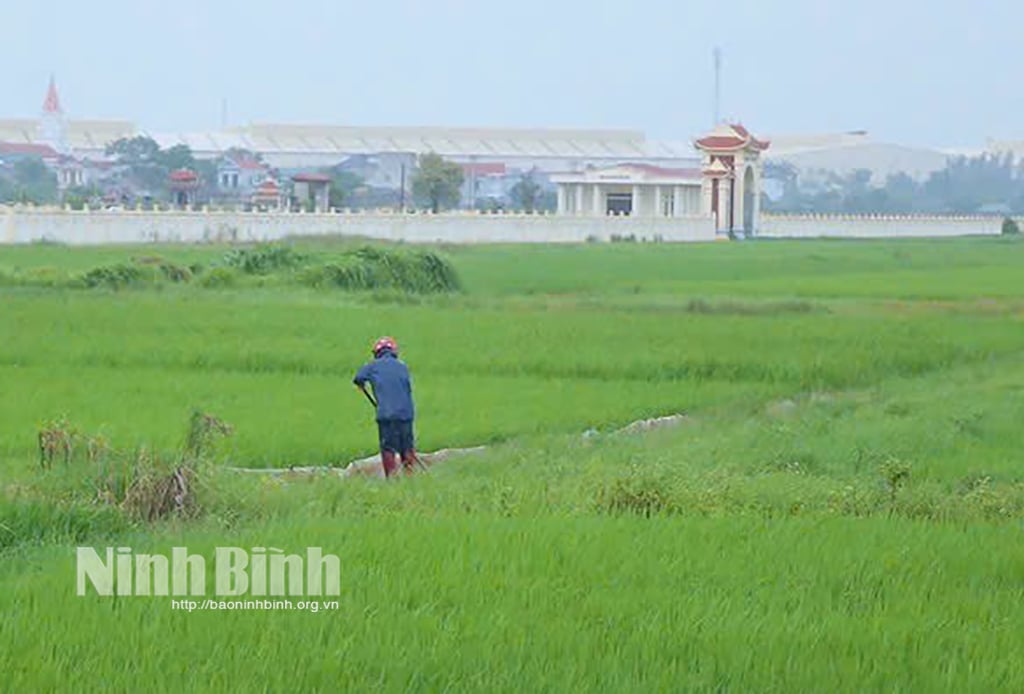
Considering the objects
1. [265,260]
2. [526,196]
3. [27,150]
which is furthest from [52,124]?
[265,260]

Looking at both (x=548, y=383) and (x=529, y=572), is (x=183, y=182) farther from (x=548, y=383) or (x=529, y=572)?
(x=529, y=572)

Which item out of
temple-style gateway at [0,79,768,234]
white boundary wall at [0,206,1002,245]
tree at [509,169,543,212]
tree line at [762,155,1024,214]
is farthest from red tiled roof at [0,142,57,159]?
white boundary wall at [0,206,1002,245]

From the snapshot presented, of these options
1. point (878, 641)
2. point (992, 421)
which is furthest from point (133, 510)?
point (992, 421)

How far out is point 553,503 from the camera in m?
10.2

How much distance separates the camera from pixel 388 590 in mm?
7348

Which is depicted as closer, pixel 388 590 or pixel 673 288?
pixel 388 590

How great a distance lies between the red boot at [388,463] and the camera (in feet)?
40.4

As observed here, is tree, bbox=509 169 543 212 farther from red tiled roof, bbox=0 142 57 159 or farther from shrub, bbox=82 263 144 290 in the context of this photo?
shrub, bbox=82 263 144 290

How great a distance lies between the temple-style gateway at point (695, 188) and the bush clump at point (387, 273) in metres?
38.6

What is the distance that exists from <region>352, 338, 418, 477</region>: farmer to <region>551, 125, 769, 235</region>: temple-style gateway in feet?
210

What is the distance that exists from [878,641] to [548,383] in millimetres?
12440

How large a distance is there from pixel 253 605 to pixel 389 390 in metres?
5.26

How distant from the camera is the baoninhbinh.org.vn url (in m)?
7.00

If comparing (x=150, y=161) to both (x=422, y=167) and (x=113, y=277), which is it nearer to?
(x=422, y=167)
